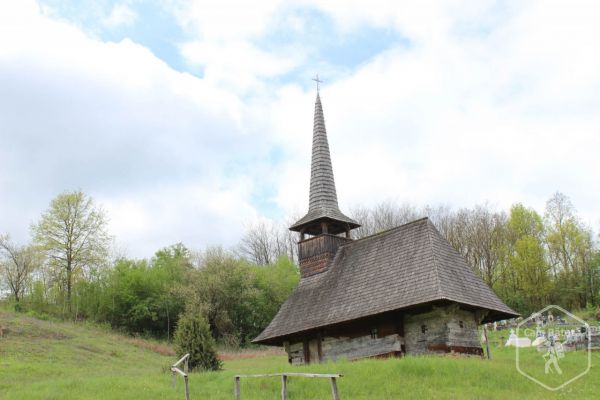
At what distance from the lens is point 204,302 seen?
42.6 meters

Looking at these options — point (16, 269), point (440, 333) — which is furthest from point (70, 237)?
point (440, 333)

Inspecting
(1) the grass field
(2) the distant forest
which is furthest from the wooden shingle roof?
(2) the distant forest

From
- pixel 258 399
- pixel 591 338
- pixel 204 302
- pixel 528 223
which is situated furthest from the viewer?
pixel 528 223

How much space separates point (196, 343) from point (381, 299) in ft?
21.5

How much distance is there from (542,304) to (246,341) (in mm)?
22630

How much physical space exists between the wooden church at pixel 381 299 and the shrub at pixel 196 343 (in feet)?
11.0

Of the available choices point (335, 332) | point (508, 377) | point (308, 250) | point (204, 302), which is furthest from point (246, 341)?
point (508, 377)

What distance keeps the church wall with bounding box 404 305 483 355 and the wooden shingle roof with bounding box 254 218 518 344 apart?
793mm

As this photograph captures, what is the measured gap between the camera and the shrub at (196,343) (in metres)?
20.7

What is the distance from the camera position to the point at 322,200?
88.3ft

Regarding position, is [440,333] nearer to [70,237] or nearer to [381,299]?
[381,299]

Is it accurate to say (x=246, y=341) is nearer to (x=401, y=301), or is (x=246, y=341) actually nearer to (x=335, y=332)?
(x=335, y=332)

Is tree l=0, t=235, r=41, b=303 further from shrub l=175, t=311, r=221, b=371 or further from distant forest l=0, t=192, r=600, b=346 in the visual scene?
shrub l=175, t=311, r=221, b=371

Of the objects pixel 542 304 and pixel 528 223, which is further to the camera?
pixel 528 223
